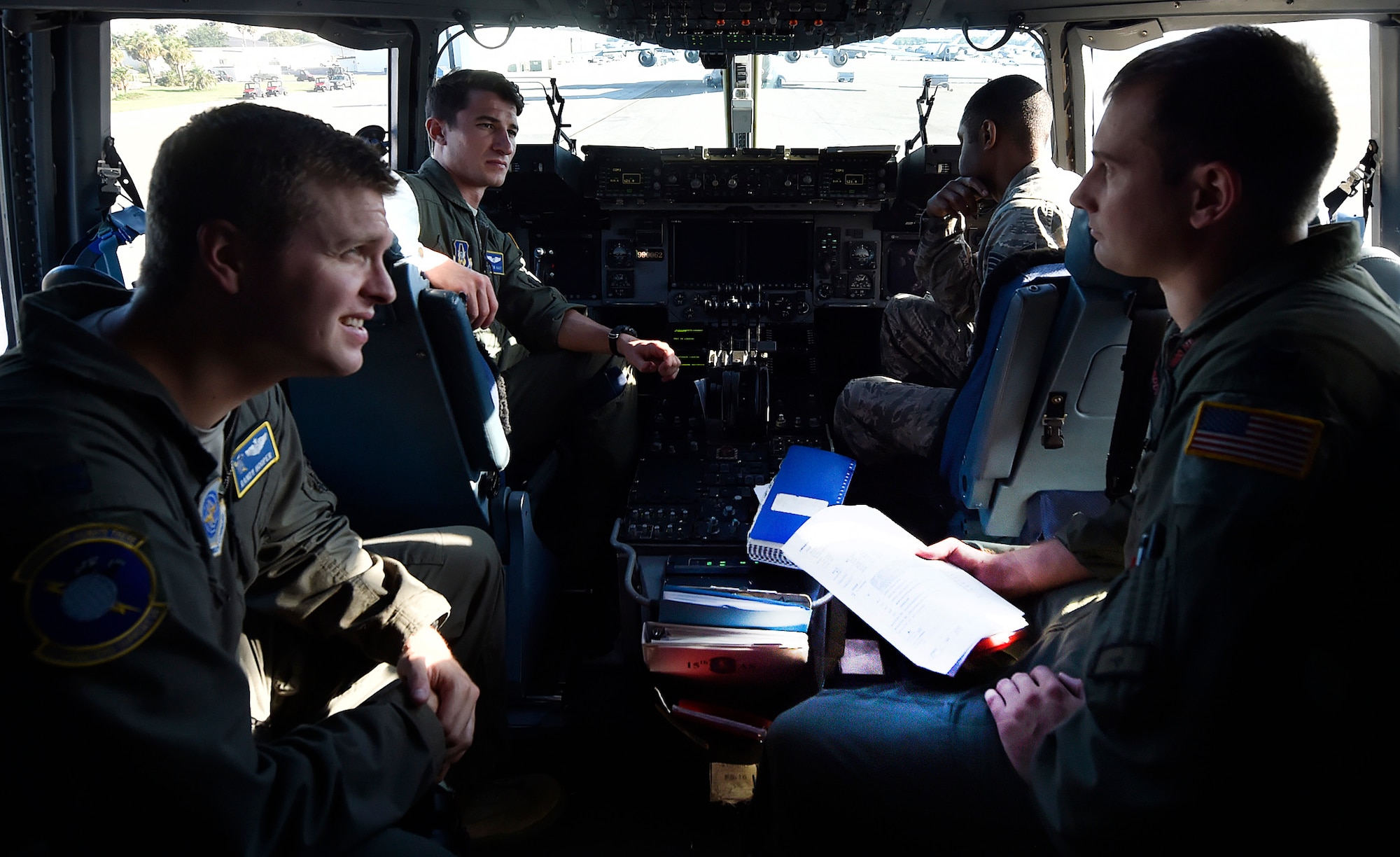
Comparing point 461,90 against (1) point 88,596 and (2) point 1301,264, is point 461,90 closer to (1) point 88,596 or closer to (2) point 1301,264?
(1) point 88,596

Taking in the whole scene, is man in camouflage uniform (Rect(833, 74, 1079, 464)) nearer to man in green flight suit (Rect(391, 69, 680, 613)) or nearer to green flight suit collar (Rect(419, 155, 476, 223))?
man in green flight suit (Rect(391, 69, 680, 613))

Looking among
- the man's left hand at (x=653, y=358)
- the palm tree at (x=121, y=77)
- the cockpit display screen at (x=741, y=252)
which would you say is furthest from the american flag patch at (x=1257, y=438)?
the palm tree at (x=121, y=77)

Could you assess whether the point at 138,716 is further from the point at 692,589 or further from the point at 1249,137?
the point at 1249,137

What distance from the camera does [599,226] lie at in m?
3.57

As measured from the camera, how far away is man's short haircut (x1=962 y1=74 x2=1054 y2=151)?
2477 millimetres

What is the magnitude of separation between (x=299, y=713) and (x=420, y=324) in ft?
2.23

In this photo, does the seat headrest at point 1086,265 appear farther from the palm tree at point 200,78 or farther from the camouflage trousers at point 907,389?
the palm tree at point 200,78

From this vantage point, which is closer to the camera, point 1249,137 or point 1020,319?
point 1249,137

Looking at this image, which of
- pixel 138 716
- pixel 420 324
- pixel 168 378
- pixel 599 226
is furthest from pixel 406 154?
pixel 138 716

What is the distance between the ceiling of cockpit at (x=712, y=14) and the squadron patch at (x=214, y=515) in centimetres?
206

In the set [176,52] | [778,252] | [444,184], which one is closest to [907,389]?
[778,252]

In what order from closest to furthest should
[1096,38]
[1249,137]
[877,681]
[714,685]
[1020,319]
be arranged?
1. [1249,137]
2. [714,685]
3. [877,681]
4. [1020,319]
5. [1096,38]

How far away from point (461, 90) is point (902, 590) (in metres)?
2.10

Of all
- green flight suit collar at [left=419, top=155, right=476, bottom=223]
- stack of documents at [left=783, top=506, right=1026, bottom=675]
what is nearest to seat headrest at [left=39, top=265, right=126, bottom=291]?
stack of documents at [left=783, top=506, right=1026, bottom=675]
